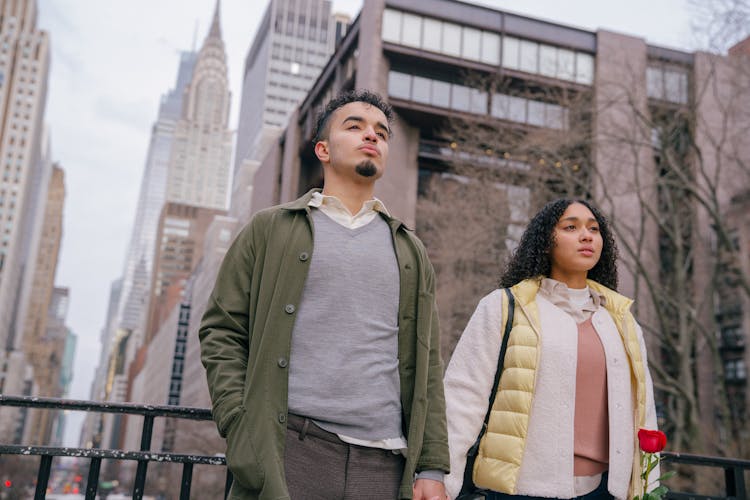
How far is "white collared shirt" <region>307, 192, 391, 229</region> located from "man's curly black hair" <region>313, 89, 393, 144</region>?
1.02 feet

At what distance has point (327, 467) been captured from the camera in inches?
96.3

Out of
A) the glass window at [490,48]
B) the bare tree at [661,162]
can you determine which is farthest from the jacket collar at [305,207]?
the glass window at [490,48]

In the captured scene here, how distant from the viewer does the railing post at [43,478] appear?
3494 mm

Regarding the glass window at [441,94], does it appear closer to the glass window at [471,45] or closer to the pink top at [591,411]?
A: the glass window at [471,45]

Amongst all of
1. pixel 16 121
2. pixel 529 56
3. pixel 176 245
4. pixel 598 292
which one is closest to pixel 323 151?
pixel 598 292

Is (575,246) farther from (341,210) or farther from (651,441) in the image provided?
(341,210)

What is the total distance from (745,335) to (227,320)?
42.3 m

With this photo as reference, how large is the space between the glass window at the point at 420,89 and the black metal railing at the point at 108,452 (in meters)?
37.0

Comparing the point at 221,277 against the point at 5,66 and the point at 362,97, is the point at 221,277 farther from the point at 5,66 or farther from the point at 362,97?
the point at 5,66

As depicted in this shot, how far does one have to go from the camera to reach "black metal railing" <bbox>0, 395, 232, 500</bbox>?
3.48 meters

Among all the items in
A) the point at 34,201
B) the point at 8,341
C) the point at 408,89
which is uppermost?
the point at 34,201

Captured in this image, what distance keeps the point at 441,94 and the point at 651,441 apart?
37934 mm

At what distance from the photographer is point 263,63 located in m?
165

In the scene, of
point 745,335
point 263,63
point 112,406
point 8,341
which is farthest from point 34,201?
point 112,406
